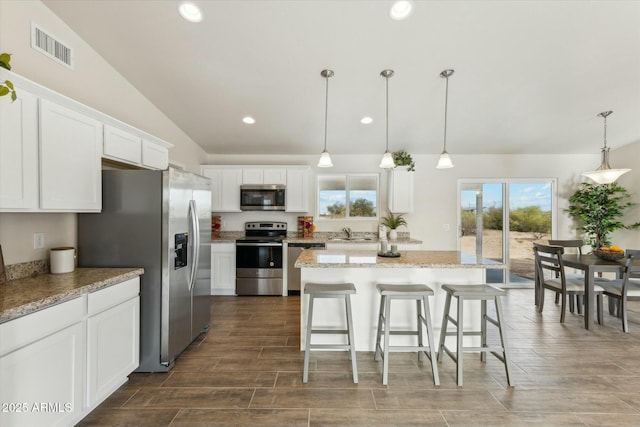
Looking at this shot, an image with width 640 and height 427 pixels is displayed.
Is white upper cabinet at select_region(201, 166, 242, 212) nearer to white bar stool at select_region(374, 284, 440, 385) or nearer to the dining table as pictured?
white bar stool at select_region(374, 284, 440, 385)

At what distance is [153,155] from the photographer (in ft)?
9.98

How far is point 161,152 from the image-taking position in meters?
3.20

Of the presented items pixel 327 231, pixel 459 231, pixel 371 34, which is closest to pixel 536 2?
pixel 371 34

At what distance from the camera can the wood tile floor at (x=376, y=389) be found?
1898 millimetres

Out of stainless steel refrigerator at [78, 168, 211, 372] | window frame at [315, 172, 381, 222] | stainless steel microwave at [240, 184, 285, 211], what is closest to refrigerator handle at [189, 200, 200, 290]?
stainless steel refrigerator at [78, 168, 211, 372]

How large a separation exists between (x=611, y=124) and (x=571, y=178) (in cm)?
123

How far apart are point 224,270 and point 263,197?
54.7 inches

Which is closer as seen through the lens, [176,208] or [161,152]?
[176,208]

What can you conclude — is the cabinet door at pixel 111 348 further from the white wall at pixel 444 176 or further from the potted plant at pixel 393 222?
the potted plant at pixel 393 222

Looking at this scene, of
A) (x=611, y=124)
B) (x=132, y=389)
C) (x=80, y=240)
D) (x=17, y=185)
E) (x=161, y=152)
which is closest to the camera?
(x=17, y=185)

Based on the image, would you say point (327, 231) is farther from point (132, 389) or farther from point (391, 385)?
point (132, 389)

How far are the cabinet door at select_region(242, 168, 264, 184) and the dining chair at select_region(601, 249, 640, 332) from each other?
5.06m

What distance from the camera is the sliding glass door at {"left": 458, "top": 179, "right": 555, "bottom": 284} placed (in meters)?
5.30

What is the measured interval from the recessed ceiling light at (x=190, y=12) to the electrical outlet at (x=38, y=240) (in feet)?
6.93
